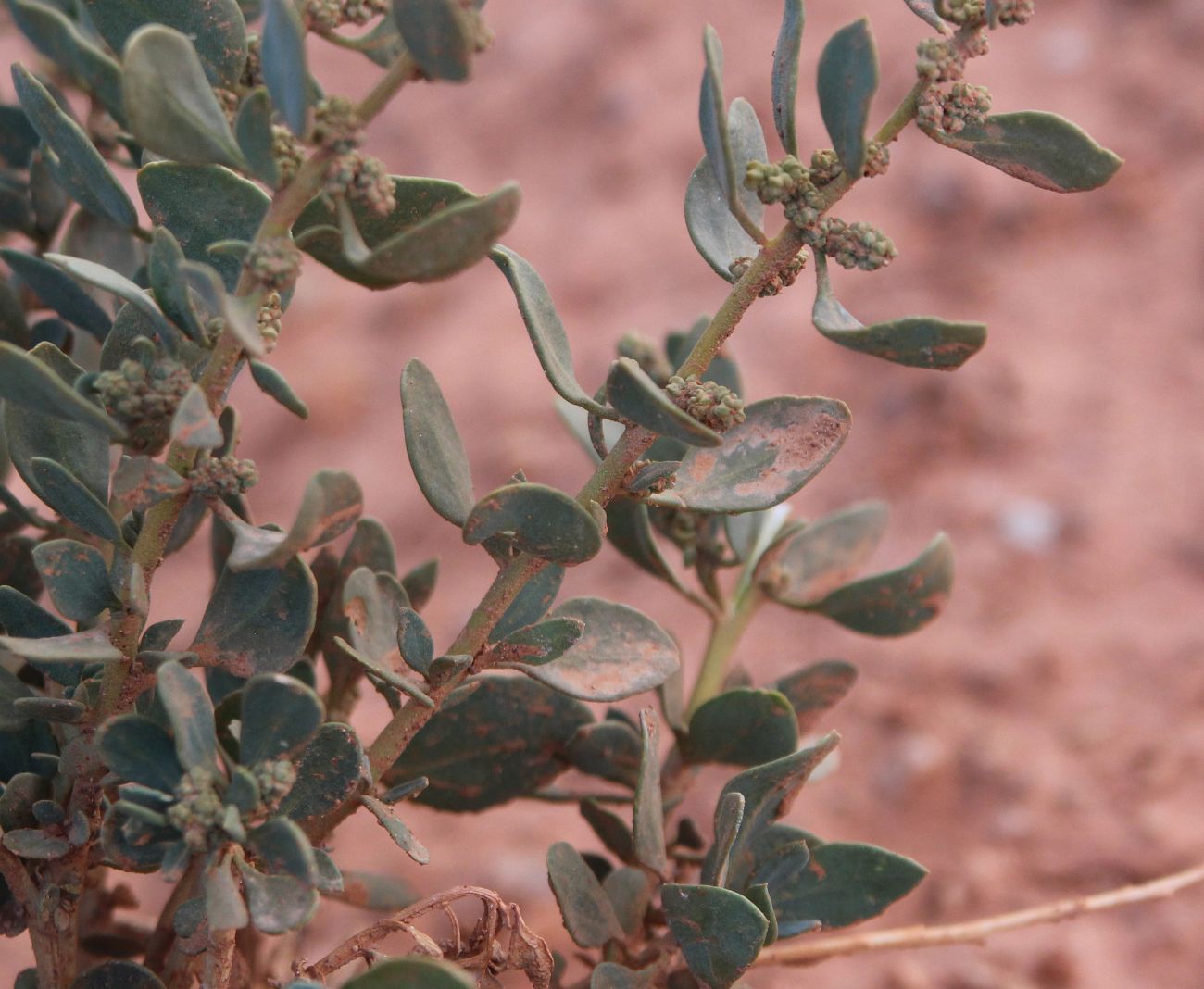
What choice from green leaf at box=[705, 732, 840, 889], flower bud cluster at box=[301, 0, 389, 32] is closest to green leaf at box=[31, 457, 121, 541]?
flower bud cluster at box=[301, 0, 389, 32]

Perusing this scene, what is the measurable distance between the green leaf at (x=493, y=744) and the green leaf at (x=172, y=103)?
0.36m

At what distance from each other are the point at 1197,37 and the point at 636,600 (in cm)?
172

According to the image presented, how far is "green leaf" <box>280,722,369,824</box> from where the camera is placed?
0.58 meters

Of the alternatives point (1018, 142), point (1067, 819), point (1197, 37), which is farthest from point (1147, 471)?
point (1018, 142)

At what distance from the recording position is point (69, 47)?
2.04ft

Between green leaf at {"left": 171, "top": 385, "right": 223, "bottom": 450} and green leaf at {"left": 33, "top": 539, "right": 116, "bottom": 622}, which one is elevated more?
green leaf at {"left": 171, "top": 385, "right": 223, "bottom": 450}

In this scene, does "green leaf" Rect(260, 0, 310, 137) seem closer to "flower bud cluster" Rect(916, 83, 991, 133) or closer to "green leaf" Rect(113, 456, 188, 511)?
"green leaf" Rect(113, 456, 188, 511)

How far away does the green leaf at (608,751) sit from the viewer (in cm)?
80

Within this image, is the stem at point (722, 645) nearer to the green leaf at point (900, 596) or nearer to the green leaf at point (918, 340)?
the green leaf at point (900, 596)

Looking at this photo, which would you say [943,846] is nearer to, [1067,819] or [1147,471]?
[1067,819]

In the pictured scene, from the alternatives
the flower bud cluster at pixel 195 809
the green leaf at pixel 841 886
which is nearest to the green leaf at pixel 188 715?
the flower bud cluster at pixel 195 809

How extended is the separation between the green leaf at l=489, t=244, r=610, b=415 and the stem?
1.14 ft

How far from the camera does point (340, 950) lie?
2.11ft

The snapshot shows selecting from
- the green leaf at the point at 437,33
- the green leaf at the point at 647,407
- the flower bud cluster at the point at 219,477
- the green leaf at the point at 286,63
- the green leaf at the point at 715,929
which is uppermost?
the green leaf at the point at 437,33
